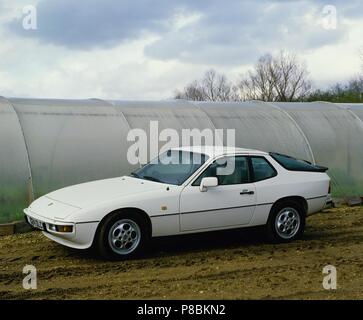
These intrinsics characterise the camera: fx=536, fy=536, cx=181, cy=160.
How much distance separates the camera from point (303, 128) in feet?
42.5

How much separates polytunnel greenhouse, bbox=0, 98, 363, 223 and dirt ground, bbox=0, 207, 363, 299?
136 centimetres

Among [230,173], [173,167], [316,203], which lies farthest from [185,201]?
[316,203]

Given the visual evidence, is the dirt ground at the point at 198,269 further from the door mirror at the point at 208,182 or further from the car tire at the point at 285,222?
the door mirror at the point at 208,182

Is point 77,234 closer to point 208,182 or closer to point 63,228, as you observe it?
point 63,228

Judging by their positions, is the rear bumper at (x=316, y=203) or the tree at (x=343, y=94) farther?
the tree at (x=343, y=94)

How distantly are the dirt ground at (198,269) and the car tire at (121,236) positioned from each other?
0.15m

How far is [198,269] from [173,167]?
1.74m

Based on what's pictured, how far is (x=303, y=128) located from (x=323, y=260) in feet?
20.8

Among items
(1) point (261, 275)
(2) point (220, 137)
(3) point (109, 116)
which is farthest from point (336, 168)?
(1) point (261, 275)

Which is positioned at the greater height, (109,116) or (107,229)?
(109,116)

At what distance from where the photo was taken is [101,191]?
718 cm

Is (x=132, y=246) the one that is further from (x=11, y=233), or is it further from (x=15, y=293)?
(x=11, y=233)

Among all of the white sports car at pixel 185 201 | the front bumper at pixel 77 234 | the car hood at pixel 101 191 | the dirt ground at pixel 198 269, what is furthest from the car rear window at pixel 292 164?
the front bumper at pixel 77 234

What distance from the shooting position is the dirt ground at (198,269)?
5613 millimetres
